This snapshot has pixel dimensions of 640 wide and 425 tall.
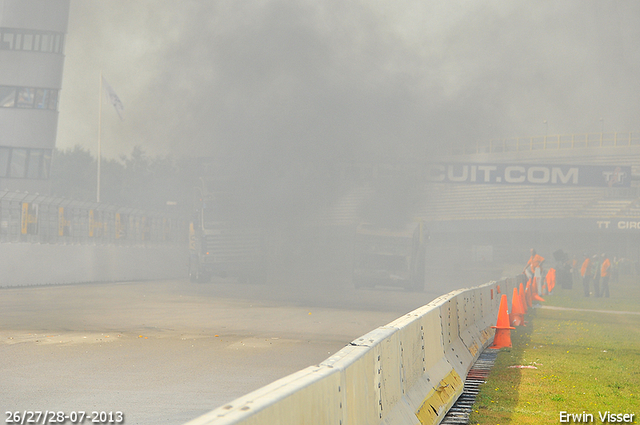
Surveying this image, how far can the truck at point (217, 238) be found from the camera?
32969 mm

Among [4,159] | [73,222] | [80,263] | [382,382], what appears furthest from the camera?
[4,159]

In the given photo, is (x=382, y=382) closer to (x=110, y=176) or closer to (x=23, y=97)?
(x=23, y=97)

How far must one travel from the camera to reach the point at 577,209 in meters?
60.6

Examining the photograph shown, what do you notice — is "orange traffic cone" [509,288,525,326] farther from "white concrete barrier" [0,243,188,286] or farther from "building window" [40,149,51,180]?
"building window" [40,149,51,180]

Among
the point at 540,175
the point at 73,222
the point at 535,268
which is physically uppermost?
the point at 540,175

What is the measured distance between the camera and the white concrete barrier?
2683cm

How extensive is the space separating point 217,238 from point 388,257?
23.4 feet

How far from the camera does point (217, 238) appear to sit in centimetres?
3325

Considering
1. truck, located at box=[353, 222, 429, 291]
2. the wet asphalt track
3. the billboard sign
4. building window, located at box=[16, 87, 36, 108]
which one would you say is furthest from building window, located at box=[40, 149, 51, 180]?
the billboard sign

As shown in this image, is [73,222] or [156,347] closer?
[156,347]

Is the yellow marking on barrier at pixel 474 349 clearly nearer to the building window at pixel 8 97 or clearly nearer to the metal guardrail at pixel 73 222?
the metal guardrail at pixel 73 222

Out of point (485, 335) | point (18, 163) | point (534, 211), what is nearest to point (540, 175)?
point (534, 211)

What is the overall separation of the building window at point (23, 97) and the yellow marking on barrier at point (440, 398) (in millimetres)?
37326

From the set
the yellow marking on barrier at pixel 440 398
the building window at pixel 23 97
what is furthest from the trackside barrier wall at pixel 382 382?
the building window at pixel 23 97
